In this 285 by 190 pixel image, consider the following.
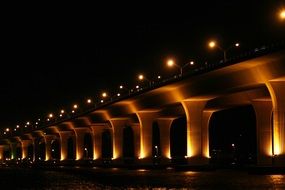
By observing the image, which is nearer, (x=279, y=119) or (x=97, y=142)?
(x=279, y=119)

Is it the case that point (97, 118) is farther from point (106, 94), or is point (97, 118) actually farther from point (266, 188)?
point (266, 188)

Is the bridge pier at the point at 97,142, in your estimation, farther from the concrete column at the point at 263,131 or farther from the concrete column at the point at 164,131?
the concrete column at the point at 263,131

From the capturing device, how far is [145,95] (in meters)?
80.6

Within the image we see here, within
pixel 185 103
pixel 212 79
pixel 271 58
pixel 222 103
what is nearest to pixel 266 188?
pixel 271 58

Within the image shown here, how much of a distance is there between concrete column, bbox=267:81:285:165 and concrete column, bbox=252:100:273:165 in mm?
10063

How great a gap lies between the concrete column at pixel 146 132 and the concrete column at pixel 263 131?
2329cm

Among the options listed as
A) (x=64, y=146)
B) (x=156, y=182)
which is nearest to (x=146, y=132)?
(x=156, y=182)

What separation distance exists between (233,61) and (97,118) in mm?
58577

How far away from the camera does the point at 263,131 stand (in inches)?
2635

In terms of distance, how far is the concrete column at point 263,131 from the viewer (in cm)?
6494

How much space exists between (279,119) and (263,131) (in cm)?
1323

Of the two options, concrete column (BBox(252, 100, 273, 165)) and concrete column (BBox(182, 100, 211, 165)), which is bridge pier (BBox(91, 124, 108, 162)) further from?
concrete column (BBox(252, 100, 273, 165))

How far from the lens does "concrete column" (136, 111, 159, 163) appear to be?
8944 centimetres

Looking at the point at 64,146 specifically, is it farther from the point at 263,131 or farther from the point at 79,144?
the point at 263,131
